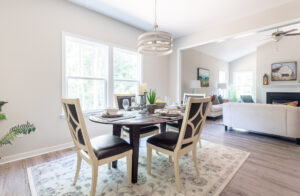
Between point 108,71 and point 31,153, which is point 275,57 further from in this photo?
point 31,153

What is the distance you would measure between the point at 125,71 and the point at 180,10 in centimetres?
189

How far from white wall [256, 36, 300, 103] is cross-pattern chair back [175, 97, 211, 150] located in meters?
6.34

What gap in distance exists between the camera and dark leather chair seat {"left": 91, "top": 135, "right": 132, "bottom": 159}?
1.45 m

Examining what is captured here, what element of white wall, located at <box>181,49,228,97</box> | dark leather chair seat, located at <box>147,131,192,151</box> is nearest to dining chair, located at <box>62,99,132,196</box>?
dark leather chair seat, located at <box>147,131,192,151</box>

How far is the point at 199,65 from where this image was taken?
245 inches

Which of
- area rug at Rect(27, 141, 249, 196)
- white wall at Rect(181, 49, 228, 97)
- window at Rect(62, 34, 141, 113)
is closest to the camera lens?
area rug at Rect(27, 141, 249, 196)

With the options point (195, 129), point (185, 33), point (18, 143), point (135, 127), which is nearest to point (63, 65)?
point (18, 143)

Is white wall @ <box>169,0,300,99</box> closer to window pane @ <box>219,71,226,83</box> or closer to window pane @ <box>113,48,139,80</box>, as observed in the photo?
window pane @ <box>113,48,139,80</box>

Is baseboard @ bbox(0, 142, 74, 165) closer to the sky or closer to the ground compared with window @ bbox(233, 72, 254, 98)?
closer to the ground

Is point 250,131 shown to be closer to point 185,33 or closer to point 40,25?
point 185,33

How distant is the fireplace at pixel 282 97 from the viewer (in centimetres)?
557

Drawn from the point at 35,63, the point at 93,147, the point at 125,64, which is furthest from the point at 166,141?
the point at 125,64

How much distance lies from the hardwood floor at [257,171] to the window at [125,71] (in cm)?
183

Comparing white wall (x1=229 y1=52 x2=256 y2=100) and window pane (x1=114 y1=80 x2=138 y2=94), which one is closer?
window pane (x1=114 y1=80 x2=138 y2=94)
